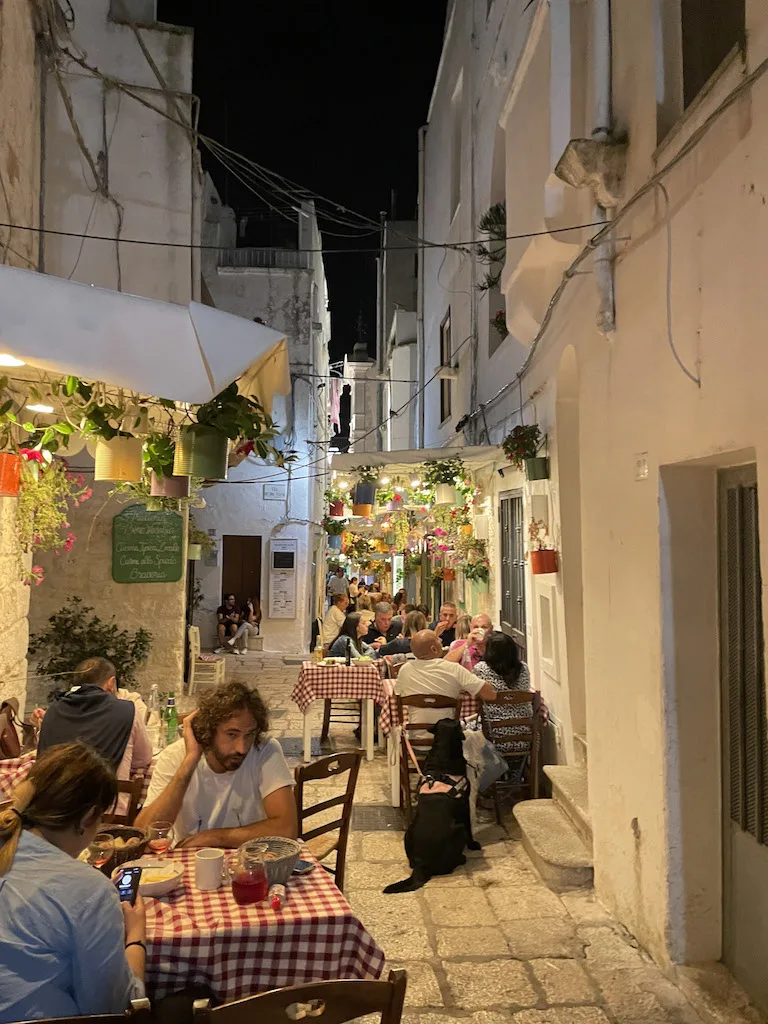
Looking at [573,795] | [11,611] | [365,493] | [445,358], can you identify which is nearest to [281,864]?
[573,795]

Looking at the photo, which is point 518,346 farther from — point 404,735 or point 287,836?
point 287,836

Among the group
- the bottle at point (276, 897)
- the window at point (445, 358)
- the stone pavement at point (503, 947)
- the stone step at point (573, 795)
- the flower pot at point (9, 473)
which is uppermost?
the window at point (445, 358)

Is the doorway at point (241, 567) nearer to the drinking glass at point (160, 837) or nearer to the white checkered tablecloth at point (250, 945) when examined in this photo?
the drinking glass at point (160, 837)

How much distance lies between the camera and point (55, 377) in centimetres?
451

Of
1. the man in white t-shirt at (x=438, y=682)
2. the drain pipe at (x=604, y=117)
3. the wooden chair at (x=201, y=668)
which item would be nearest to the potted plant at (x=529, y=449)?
the man in white t-shirt at (x=438, y=682)

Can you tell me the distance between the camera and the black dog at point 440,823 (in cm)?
509

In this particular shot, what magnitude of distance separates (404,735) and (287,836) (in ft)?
9.27

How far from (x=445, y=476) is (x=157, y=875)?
22.2 feet

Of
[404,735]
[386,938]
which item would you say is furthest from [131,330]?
[404,735]

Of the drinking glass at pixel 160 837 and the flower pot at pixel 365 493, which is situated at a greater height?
the flower pot at pixel 365 493

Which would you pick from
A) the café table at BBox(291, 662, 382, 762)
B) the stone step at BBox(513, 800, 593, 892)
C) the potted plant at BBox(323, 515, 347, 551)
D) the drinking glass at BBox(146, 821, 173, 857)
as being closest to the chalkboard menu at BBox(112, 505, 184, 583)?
the café table at BBox(291, 662, 382, 762)

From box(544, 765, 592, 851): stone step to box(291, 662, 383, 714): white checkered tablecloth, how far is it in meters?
2.07

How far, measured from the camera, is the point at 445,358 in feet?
44.7

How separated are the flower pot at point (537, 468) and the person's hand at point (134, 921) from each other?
4.97m
